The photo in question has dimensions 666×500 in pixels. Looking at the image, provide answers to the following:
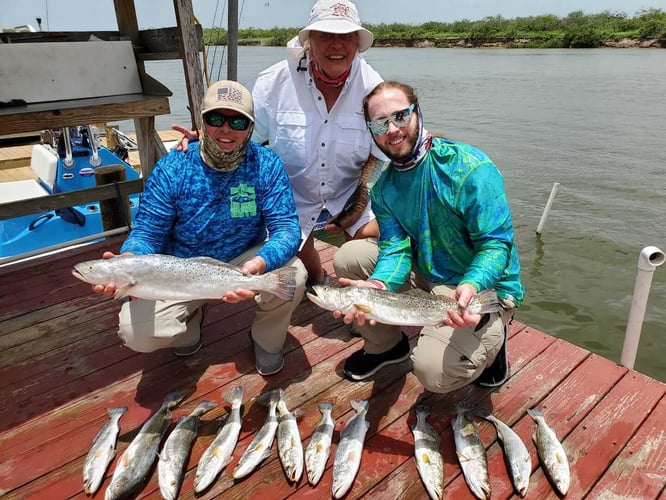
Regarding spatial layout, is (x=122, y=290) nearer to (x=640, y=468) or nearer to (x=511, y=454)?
(x=511, y=454)

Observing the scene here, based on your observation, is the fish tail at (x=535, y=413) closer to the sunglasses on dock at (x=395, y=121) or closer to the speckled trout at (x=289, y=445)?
the speckled trout at (x=289, y=445)

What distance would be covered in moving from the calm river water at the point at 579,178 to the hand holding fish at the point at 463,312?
15.6ft

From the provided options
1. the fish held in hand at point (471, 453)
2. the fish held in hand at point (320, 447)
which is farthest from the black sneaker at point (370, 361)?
the fish held in hand at point (471, 453)

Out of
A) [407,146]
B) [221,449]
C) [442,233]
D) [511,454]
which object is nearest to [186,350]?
[221,449]

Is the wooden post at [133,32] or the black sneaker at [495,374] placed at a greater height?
the wooden post at [133,32]

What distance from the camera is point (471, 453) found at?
2.78 meters

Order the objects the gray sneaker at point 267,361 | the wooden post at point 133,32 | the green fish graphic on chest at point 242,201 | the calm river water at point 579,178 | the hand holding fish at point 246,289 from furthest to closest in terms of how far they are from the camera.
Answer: the calm river water at point 579,178, the wooden post at point 133,32, the gray sneaker at point 267,361, the green fish graphic on chest at point 242,201, the hand holding fish at point 246,289

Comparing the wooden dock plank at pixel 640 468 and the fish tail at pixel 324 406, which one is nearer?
the wooden dock plank at pixel 640 468

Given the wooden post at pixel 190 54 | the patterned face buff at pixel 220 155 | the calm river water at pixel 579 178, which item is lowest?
the calm river water at pixel 579 178

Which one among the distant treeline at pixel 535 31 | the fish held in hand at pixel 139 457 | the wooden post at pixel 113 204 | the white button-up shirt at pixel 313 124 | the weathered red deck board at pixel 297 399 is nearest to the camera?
the fish held in hand at pixel 139 457

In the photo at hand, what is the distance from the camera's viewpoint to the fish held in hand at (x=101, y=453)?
2.62 meters

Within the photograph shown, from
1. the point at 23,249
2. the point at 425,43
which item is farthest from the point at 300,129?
the point at 425,43

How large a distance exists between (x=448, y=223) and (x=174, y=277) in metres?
1.71

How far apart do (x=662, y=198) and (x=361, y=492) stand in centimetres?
1203
